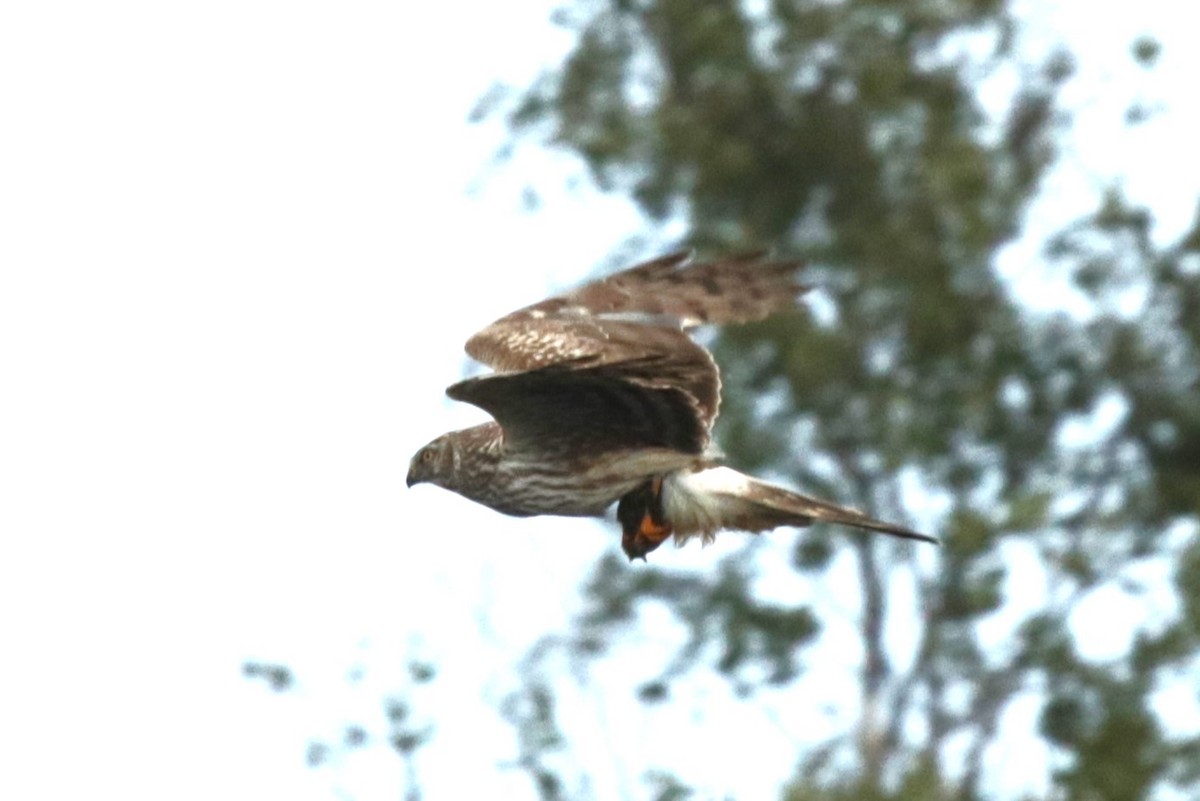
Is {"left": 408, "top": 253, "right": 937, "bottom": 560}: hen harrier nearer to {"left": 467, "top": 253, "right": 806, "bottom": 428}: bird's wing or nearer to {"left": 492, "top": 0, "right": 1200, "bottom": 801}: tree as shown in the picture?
{"left": 467, "top": 253, "right": 806, "bottom": 428}: bird's wing

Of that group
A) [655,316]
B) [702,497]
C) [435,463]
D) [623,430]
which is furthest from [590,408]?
[655,316]

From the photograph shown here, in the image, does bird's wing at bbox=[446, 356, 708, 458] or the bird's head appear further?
the bird's head

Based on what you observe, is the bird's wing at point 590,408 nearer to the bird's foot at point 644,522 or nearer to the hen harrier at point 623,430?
the hen harrier at point 623,430

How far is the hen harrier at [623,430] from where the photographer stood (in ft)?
27.0

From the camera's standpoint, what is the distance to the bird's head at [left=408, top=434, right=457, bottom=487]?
29.6 feet

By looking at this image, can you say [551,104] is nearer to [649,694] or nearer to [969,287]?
[969,287]

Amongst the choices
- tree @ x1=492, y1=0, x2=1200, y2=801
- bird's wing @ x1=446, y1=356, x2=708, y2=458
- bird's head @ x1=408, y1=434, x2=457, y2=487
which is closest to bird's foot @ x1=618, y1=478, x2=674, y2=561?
bird's wing @ x1=446, y1=356, x2=708, y2=458

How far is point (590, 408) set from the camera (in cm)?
841

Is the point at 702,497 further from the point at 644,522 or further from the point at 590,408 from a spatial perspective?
the point at 590,408

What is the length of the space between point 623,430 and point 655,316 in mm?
1003

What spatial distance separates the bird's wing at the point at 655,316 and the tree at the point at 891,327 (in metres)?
8.76

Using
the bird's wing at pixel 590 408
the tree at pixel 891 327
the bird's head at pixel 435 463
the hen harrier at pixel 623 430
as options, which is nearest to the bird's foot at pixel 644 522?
the hen harrier at pixel 623 430

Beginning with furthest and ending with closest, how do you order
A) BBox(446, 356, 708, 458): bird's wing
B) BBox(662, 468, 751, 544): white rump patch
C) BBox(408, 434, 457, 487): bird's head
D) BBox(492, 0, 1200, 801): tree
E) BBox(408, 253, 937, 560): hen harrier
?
1. BBox(492, 0, 1200, 801): tree
2. BBox(408, 434, 457, 487): bird's head
3. BBox(662, 468, 751, 544): white rump patch
4. BBox(408, 253, 937, 560): hen harrier
5. BBox(446, 356, 708, 458): bird's wing

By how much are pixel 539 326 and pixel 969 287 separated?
34.5 ft
